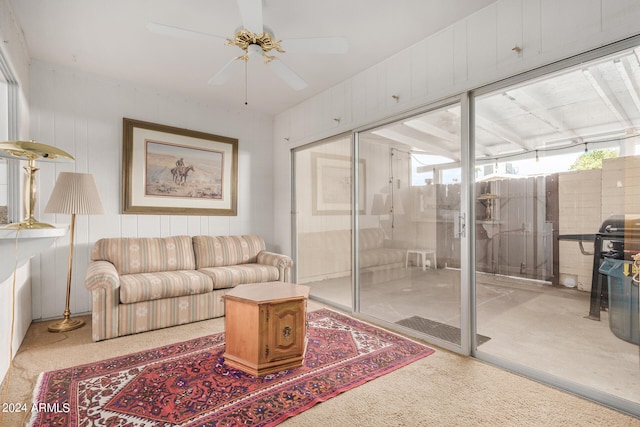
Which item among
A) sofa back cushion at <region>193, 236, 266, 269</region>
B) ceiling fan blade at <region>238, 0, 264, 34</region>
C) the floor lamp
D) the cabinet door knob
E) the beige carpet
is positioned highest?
ceiling fan blade at <region>238, 0, 264, 34</region>

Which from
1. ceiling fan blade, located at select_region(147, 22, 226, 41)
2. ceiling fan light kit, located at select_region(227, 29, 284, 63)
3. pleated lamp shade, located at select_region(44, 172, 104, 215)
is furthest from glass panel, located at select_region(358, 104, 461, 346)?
pleated lamp shade, located at select_region(44, 172, 104, 215)

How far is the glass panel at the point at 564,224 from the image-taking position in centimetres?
198

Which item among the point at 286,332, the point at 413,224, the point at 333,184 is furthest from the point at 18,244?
the point at 333,184

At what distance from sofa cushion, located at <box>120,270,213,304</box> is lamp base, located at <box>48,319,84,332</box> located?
25.5 inches

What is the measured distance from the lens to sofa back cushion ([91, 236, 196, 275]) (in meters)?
3.57

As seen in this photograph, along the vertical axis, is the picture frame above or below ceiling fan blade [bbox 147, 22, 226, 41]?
below

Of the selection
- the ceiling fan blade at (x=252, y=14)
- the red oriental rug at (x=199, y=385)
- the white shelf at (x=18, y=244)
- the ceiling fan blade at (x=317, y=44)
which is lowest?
the red oriental rug at (x=199, y=385)

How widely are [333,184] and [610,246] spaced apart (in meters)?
2.77

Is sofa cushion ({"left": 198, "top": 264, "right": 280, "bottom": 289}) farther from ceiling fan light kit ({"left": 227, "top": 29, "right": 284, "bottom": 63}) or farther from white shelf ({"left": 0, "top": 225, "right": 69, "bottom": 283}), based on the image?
ceiling fan light kit ({"left": 227, "top": 29, "right": 284, "bottom": 63})

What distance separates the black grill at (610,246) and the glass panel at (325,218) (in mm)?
2310

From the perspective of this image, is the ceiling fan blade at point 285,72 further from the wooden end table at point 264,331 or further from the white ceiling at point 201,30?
the wooden end table at point 264,331

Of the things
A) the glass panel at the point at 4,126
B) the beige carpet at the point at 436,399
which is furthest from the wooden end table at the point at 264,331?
the glass panel at the point at 4,126

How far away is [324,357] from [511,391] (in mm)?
1299

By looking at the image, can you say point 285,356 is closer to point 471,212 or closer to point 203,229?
point 471,212
